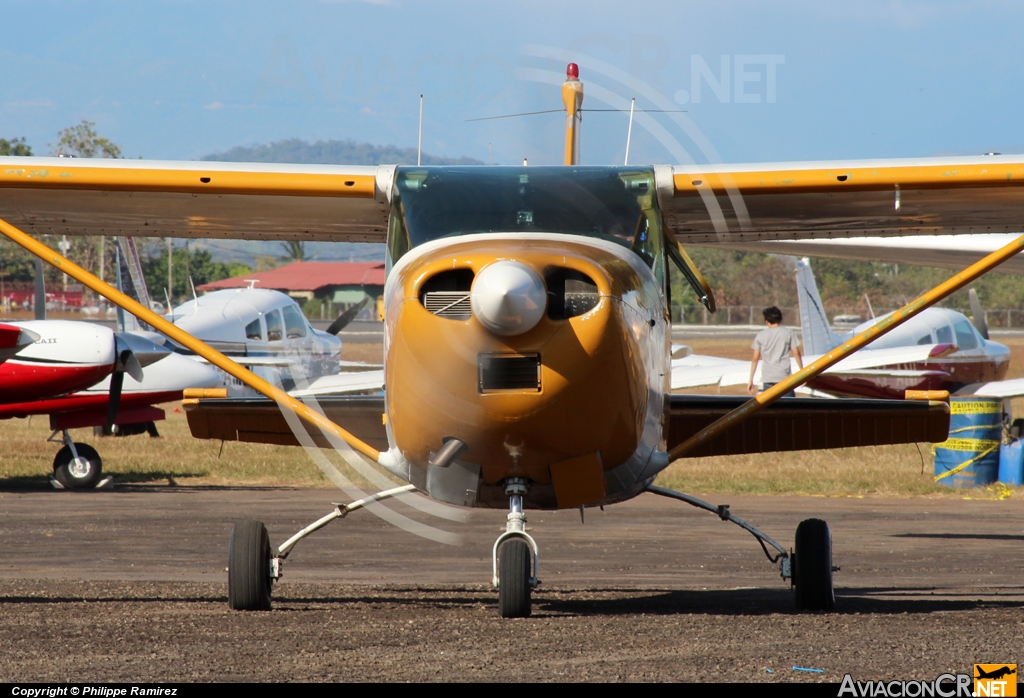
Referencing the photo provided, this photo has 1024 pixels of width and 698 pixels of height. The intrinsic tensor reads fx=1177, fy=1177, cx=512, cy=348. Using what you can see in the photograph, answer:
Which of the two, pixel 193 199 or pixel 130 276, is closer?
pixel 193 199

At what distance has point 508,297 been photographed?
4.50m

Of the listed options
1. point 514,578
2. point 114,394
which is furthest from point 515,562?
point 114,394

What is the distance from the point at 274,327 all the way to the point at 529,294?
1928cm

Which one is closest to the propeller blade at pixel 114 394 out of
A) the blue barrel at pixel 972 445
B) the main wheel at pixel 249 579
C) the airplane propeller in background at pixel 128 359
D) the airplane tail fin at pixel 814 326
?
the airplane propeller in background at pixel 128 359

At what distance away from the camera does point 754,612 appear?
628cm

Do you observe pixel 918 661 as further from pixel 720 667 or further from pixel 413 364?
pixel 413 364

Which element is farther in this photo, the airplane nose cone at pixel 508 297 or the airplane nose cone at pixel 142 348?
the airplane nose cone at pixel 142 348

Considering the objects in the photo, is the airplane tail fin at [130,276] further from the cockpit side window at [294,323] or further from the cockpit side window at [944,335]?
the cockpit side window at [944,335]

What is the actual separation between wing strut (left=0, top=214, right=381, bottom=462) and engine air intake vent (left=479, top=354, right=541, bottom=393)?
1.58 meters

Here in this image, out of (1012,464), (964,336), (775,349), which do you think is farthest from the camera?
(964,336)

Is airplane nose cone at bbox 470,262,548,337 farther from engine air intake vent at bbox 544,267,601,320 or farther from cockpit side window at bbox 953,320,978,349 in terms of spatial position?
cockpit side window at bbox 953,320,978,349

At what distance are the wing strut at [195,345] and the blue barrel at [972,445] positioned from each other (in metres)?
11.7

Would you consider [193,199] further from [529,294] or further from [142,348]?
[142,348]

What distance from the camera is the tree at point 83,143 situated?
6222 centimetres
